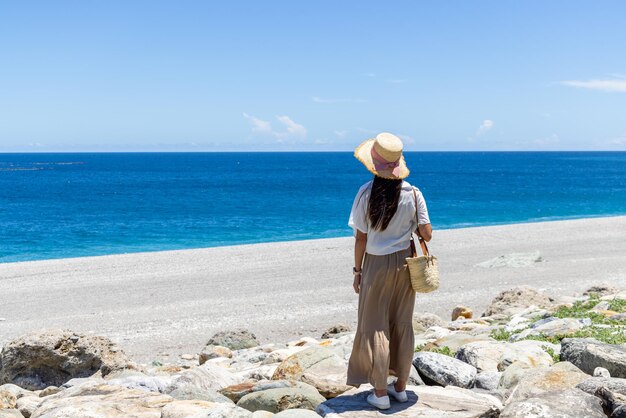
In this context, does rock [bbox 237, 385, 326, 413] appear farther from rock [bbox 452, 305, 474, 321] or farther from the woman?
rock [bbox 452, 305, 474, 321]

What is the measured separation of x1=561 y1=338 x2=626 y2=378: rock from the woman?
211cm

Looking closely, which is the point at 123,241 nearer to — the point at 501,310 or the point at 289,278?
the point at 289,278

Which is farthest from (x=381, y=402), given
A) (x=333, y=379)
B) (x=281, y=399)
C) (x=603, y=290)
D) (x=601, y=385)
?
(x=603, y=290)

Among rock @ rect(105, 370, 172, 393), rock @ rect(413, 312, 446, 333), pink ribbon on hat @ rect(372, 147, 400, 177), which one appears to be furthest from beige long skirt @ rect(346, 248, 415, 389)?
rock @ rect(413, 312, 446, 333)

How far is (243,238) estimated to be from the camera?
40344 mm

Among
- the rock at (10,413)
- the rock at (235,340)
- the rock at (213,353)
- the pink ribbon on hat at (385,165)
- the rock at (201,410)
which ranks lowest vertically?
the rock at (235,340)

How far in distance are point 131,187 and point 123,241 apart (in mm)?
52321

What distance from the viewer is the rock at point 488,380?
697 centimetres

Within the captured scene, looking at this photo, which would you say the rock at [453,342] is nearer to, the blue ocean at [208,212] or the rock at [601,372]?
the rock at [601,372]

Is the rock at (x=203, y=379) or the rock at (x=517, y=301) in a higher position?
the rock at (x=203, y=379)

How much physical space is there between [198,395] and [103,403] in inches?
36.9

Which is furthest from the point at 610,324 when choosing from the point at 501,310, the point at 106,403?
the point at 106,403

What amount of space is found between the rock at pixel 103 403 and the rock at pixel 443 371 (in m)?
2.56

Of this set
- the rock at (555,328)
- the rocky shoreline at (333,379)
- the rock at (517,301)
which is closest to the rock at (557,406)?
the rocky shoreline at (333,379)
